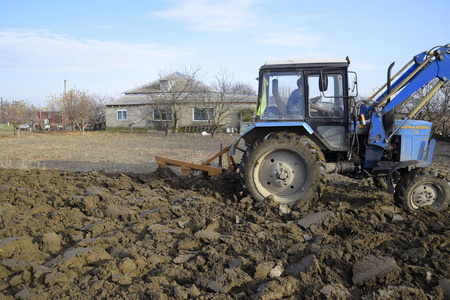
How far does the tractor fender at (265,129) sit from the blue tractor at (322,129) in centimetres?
2

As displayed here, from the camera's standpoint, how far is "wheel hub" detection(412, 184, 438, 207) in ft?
17.8

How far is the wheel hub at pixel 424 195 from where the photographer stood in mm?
5422

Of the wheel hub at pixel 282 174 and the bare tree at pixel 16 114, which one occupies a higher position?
the bare tree at pixel 16 114

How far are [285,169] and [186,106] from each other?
84.8 feet

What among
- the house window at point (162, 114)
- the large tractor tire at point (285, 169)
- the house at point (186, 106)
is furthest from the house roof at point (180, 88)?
the large tractor tire at point (285, 169)

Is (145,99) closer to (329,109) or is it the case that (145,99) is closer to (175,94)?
(175,94)

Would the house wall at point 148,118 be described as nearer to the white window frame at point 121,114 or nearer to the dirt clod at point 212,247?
the white window frame at point 121,114

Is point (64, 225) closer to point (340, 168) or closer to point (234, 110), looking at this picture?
point (340, 168)

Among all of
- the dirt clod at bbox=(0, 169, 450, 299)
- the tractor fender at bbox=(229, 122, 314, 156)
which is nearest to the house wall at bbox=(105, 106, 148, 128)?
the dirt clod at bbox=(0, 169, 450, 299)

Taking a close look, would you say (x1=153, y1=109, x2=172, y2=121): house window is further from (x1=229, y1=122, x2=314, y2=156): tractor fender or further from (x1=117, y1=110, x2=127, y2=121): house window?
(x1=229, y1=122, x2=314, y2=156): tractor fender

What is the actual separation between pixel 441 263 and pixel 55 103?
122ft

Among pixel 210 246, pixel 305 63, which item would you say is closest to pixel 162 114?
pixel 305 63

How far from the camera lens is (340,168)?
607cm

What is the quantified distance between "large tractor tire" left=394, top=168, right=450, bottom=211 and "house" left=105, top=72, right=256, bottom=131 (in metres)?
22.4
